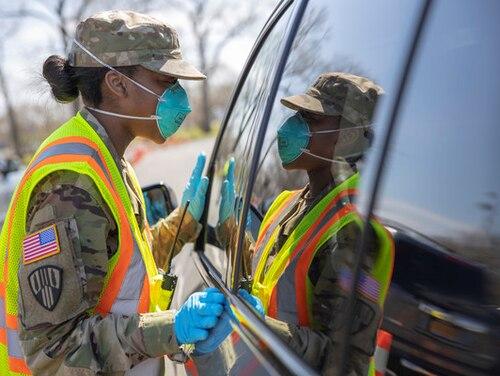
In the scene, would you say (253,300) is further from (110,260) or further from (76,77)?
(76,77)

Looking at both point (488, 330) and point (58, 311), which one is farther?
point (58, 311)

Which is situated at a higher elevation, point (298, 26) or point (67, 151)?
point (298, 26)

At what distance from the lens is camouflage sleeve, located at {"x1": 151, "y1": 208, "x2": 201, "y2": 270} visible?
96.0 inches

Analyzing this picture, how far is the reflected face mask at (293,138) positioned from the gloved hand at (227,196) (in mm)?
465

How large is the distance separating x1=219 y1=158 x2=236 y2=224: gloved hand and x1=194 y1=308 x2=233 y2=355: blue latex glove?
1.61 ft

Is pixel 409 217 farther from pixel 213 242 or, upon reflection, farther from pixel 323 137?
pixel 213 242

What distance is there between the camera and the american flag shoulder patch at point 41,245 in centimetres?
158

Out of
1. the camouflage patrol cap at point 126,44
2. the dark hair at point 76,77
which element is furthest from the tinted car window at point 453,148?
the dark hair at point 76,77

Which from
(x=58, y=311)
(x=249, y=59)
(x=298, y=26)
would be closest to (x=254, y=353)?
(x=58, y=311)

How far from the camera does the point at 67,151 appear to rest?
→ 175cm

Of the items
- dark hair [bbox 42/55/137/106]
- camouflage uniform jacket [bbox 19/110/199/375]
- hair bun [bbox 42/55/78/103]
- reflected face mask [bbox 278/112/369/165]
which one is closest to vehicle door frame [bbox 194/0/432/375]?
reflected face mask [bbox 278/112/369/165]

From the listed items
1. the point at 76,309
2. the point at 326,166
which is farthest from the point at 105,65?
the point at 326,166

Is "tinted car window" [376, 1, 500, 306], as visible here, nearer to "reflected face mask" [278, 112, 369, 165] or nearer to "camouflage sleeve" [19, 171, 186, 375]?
"reflected face mask" [278, 112, 369, 165]

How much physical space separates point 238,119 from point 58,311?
117cm
